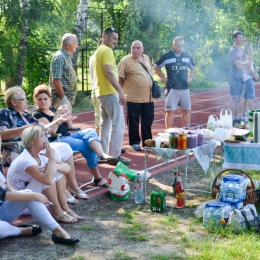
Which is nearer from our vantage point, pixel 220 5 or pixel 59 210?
pixel 59 210

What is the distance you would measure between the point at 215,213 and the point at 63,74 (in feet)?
10.4

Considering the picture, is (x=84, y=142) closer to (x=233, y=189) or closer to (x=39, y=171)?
(x=39, y=171)

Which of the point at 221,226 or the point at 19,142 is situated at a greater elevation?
the point at 19,142

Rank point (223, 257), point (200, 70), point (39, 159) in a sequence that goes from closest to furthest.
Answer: point (223, 257) → point (39, 159) → point (200, 70)

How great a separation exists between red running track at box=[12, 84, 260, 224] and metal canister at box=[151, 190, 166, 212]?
79 centimetres

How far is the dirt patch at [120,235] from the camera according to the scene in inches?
185

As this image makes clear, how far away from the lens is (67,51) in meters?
7.55

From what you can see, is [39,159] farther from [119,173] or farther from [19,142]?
[119,173]

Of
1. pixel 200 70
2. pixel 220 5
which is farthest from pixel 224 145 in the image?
pixel 220 5

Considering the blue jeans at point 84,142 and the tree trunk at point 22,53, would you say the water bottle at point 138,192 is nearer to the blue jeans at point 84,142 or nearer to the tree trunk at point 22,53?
the blue jeans at point 84,142

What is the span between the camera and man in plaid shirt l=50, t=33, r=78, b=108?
7410mm

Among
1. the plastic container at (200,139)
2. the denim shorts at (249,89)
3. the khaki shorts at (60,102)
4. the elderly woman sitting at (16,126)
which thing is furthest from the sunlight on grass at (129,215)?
the denim shorts at (249,89)

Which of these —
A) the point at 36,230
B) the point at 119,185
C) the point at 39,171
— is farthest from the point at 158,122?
the point at 36,230

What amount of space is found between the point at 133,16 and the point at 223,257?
1560 cm
